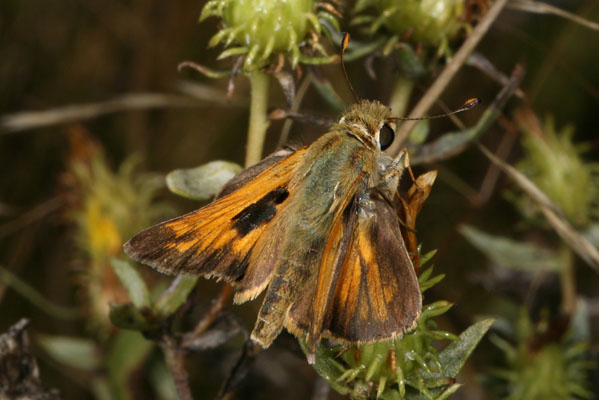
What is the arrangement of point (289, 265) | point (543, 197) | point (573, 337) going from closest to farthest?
point (289, 265) → point (543, 197) → point (573, 337)

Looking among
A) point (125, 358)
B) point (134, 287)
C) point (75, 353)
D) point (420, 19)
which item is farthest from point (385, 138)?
point (75, 353)

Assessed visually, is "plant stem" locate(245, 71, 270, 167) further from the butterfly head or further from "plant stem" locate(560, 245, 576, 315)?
"plant stem" locate(560, 245, 576, 315)

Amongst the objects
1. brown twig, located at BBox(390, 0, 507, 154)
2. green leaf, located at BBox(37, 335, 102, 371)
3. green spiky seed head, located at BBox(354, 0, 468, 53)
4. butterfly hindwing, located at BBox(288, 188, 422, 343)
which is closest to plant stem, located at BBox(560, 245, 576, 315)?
brown twig, located at BBox(390, 0, 507, 154)

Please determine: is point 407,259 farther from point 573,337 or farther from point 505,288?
point 505,288

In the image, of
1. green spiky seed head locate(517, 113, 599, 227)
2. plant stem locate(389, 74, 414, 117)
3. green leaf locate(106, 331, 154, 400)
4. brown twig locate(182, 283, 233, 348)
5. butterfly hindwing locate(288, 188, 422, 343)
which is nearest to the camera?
butterfly hindwing locate(288, 188, 422, 343)

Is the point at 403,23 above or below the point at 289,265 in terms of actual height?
above

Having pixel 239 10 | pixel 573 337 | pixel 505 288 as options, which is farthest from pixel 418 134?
pixel 505 288
